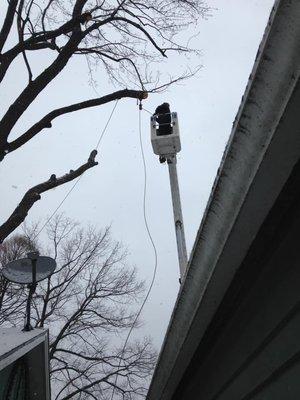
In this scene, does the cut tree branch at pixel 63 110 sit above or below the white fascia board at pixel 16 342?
above

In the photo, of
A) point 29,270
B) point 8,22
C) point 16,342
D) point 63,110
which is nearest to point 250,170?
point 16,342

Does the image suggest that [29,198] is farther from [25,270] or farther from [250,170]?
[250,170]

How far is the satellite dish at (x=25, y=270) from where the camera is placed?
4449mm

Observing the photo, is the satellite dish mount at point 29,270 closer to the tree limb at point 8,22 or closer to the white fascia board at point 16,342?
the white fascia board at point 16,342

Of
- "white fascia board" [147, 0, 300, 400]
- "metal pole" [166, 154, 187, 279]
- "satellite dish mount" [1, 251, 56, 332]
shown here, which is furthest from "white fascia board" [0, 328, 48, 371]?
"metal pole" [166, 154, 187, 279]

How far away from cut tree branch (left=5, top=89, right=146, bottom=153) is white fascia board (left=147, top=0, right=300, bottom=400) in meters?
4.36

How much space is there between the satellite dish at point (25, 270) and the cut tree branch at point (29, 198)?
905 millimetres

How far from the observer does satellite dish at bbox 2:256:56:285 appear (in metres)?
4.45

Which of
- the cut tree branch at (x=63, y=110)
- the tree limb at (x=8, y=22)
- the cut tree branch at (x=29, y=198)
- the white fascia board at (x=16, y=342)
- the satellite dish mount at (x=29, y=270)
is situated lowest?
the white fascia board at (x=16, y=342)

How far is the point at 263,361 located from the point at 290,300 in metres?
0.47

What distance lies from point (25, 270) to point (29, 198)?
4.12 ft

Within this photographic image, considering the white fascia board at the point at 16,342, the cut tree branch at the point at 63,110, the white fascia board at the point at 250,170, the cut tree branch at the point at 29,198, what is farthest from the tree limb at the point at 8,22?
the white fascia board at the point at 250,170

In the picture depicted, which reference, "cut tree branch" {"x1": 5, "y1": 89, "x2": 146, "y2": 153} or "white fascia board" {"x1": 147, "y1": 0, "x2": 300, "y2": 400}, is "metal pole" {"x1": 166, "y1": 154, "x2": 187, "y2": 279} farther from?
"white fascia board" {"x1": 147, "y1": 0, "x2": 300, "y2": 400}

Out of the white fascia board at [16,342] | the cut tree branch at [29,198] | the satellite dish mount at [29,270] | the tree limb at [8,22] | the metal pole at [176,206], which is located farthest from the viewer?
the metal pole at [176,206]
